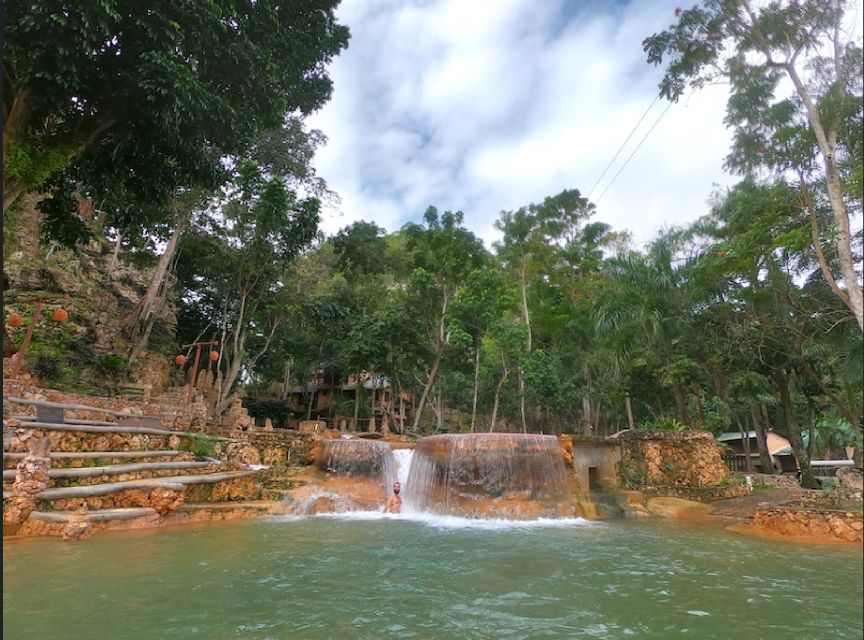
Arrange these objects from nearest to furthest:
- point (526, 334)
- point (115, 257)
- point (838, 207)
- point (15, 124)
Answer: point (838, 207)
point (15, 124)
point (115, 257)
point (526, 334)

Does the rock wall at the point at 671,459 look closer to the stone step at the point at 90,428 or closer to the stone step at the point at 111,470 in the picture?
the stone step at the point at 111,470

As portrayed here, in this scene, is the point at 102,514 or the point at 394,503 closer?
the point at 102,514

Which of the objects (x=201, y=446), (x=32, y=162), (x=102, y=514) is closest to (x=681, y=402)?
(x=201, y=446)

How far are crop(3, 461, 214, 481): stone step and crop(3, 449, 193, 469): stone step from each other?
7.4 inches

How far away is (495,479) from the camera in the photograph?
10.2 m

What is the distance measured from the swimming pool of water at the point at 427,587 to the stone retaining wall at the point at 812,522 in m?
0.06

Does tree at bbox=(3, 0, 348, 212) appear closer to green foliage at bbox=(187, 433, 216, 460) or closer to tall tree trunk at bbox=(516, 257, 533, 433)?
green foliage at bbox=(187, 433, 216, 460)

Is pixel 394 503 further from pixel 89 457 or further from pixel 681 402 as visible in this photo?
pixel 681 402

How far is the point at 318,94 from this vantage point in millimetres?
9250

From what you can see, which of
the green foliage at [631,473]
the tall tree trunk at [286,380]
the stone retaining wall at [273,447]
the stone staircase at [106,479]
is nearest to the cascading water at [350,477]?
the stone retaining wall at [273,447]

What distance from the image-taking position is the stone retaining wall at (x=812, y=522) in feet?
3.97

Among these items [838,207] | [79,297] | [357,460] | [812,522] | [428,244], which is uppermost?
[428,244]

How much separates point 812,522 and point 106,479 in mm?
8688

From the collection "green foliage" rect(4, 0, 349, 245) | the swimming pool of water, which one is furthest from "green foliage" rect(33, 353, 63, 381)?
the swimming pool of water
